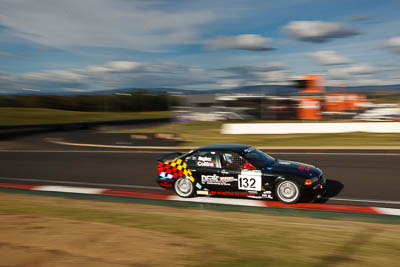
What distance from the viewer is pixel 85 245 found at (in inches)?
173

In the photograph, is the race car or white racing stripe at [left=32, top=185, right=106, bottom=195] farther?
white racing stripe at [left=32, top=185, right=106, bottom=195]

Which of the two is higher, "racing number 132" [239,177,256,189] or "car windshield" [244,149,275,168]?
"car windshield" [244,149,275,168]

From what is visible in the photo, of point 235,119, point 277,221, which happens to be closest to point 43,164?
point 277,221

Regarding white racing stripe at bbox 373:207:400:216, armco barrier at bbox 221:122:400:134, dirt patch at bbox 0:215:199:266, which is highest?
armco barrier at bbox 221:122:400:134

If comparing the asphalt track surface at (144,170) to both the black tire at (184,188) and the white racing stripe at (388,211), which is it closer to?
the white racing stripe at (388,211)

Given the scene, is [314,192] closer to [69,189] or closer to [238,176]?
[238,176]

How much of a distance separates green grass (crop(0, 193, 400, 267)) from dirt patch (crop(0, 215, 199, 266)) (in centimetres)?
19

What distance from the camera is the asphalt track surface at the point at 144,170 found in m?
8.61

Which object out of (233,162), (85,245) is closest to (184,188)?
(233,162)

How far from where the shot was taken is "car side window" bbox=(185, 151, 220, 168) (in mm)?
8172

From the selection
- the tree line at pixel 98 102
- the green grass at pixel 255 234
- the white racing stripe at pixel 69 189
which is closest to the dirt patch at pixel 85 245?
the green grass at pixel 255 234

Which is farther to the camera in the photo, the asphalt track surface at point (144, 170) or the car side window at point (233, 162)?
the asphalt track surface at point (144, 170)

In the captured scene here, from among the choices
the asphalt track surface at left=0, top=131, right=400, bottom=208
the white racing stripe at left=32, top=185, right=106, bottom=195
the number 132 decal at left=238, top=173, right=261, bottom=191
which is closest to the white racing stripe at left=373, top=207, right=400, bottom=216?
the asphalt track surface at left=0, top=131, right=400, bottom=208

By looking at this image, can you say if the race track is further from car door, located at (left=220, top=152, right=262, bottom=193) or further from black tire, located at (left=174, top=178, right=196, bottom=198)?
car door, located at (left=220, top=152, right=262, bottom=193)
